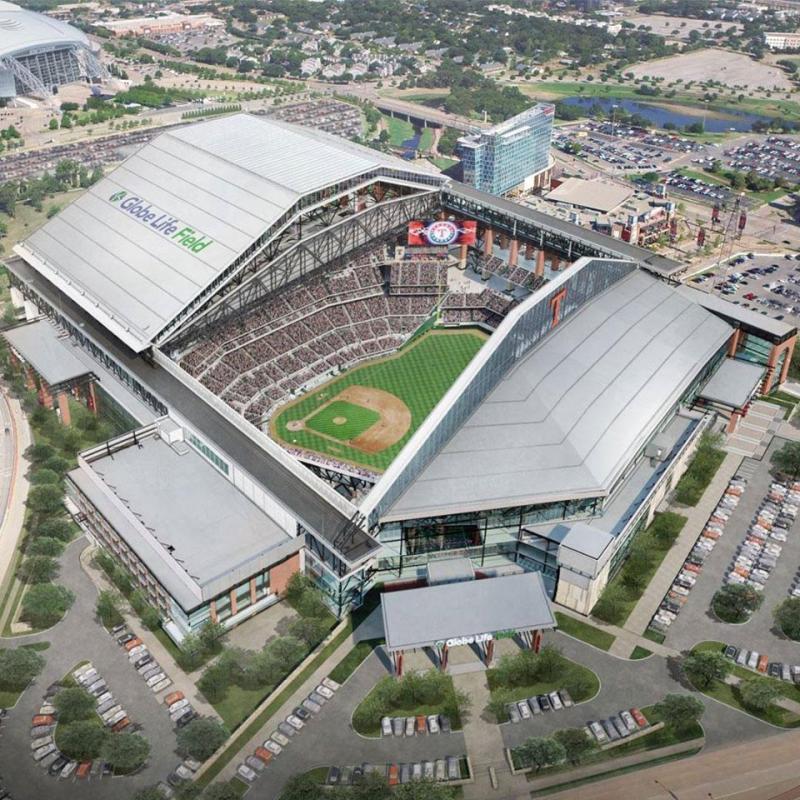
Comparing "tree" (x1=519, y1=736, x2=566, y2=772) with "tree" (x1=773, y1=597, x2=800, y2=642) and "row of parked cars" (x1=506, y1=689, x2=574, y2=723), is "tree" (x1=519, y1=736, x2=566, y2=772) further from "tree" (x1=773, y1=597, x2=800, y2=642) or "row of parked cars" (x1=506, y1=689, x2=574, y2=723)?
"tree" (x1=773, y1=597, x2=800, y2=642)

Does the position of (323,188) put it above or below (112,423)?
above

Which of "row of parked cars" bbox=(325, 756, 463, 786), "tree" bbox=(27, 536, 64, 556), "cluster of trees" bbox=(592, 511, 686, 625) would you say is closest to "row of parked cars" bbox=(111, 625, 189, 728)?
"tree" bbox=(27, 536, 64, 556)

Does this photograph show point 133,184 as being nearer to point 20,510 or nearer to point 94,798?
point 20,510

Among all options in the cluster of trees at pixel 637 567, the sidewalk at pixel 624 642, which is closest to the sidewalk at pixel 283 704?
the sidewalk at pixel 624 642

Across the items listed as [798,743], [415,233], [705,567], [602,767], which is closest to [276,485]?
[602,767]

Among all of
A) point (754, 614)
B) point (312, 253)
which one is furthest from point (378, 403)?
point (754, 614)
